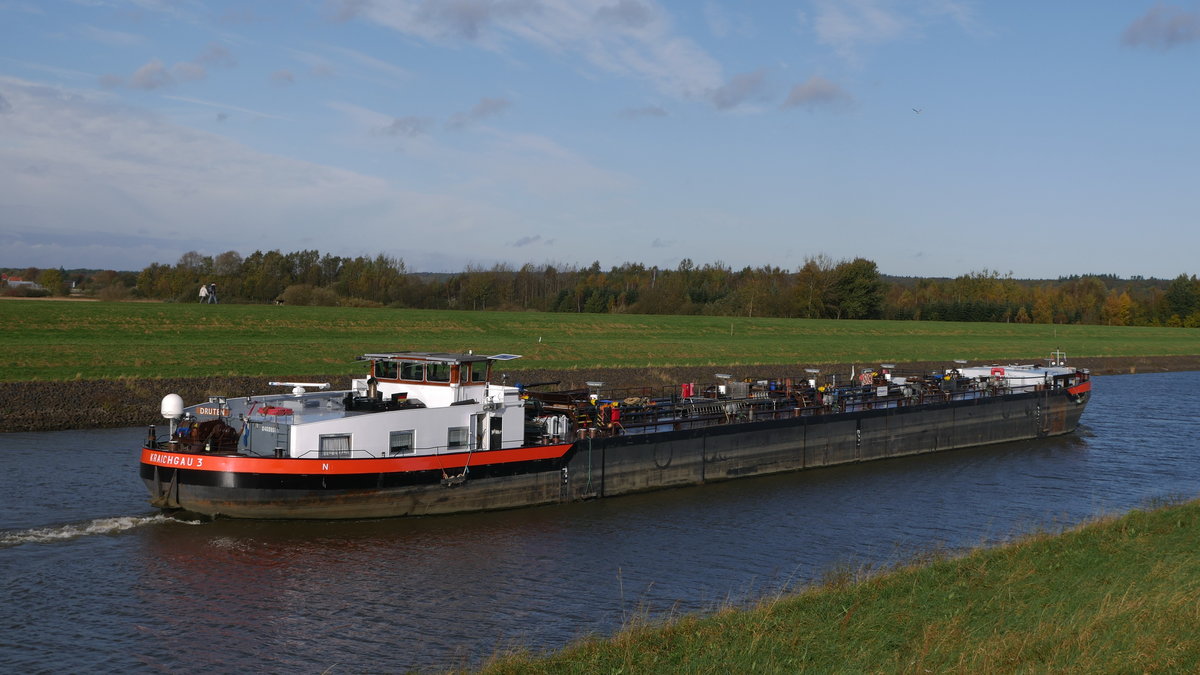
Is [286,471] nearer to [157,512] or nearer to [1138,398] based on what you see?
[157,512]

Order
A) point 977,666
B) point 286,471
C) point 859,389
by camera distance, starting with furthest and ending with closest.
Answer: point 859,389 → point 286,471 → point 977,666

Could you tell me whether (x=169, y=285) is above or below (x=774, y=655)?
above

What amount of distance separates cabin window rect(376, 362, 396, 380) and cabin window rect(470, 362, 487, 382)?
280 cm

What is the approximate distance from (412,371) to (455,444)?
3461 millimetres

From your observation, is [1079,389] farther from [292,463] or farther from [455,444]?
[292,463]

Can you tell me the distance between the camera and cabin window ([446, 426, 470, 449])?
3002cm

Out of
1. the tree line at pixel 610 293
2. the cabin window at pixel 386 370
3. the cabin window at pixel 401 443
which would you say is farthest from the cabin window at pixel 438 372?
the tree line at pixel 610 293

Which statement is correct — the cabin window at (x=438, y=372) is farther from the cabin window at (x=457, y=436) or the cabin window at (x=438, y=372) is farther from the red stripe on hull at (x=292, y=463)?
the red stripe on hull at (x=292, y=463)

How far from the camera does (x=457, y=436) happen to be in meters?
30.3

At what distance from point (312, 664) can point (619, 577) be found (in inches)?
323

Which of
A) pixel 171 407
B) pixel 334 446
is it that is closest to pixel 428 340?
pixel 171 407

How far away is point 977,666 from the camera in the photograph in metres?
13.8

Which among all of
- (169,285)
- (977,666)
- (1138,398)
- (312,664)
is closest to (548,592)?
(312,664)

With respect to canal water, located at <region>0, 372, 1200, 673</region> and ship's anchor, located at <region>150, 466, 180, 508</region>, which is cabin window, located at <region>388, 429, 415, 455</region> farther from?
ship's anchor, located at <region>150, 466, 180, 508</region>
